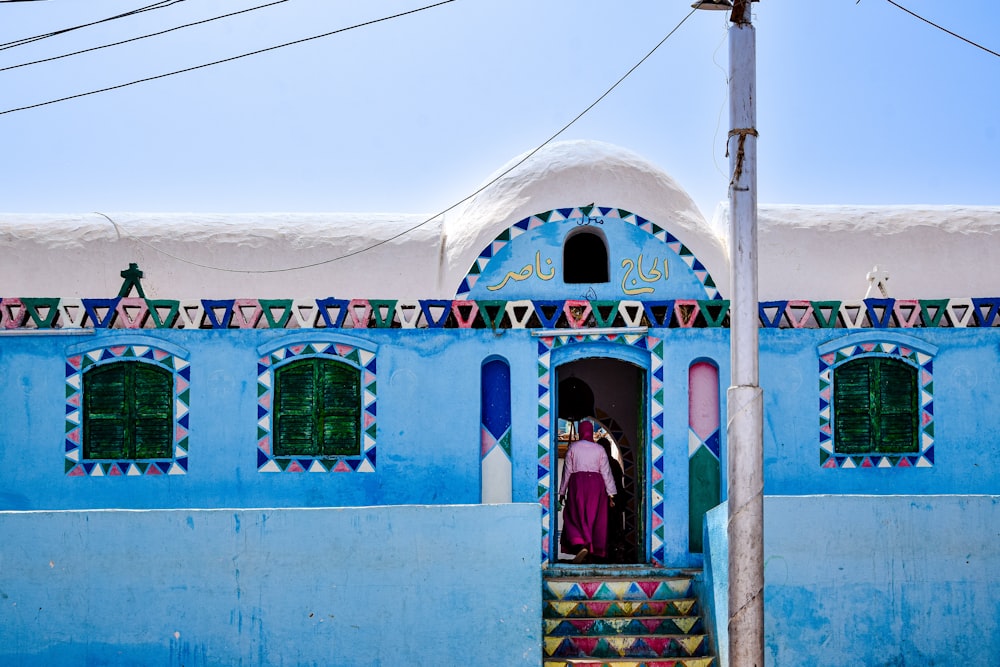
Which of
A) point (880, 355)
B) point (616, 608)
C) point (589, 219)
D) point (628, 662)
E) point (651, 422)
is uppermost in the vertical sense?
point (589, 219)

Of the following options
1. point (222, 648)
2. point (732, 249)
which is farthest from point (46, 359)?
point (732, 249)

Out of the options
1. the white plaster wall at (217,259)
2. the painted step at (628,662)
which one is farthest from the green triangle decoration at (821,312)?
the white plaster wall at (217,259)

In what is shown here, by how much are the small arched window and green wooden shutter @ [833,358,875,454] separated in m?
2.56

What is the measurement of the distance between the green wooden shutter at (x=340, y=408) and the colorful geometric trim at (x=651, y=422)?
1775 mm

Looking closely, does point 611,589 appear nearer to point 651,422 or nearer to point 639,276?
point 651,422

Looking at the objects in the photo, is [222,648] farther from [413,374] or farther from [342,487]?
[413,374]

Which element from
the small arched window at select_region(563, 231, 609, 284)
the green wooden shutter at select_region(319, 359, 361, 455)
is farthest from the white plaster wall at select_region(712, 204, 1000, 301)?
the green wooden shutter at select_region(319, 359, 361, 455)

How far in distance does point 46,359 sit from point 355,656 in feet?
13.9

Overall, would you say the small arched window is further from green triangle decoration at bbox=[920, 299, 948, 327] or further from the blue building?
green triangle decoration at bbox=[920, 299, 948, 327]

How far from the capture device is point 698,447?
12102 millimetres

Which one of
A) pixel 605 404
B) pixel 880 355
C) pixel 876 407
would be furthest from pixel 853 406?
pixel 605 404

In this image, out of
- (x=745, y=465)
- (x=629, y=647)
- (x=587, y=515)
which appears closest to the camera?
(x=745, y=465)

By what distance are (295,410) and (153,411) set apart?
1.37m

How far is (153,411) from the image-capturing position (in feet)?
39.7
